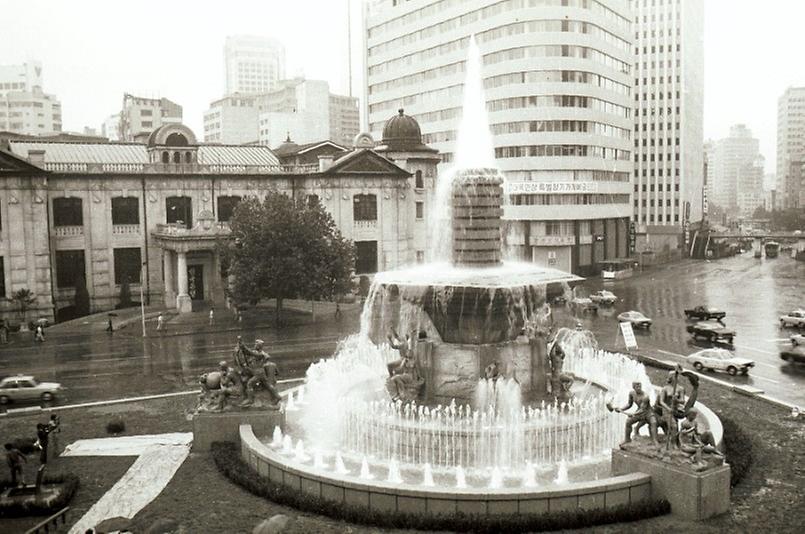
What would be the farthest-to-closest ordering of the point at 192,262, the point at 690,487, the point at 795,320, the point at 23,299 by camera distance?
the point at 192,262, the point at 23,299, the point at 795,320, the point at 690,487

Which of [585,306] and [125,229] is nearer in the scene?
[585,306]

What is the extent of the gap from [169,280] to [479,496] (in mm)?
45087

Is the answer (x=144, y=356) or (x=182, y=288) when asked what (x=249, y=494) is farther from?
(x=182, y=288)

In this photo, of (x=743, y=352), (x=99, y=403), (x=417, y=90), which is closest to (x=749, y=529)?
(x=99, y=403)

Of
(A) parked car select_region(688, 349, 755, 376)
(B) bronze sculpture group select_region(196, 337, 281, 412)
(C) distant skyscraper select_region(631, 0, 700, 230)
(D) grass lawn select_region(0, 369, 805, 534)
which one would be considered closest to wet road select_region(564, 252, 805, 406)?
(A) parked car select_region(688, 349, 755, 376)

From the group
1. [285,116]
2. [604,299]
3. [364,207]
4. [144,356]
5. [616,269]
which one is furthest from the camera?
[285,116]

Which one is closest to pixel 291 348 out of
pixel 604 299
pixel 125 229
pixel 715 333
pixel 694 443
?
pixel 715 333

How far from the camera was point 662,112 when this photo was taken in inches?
5271

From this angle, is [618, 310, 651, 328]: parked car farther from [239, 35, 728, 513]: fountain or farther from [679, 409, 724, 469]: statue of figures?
[679, 409, 724, 469]: statue of figures

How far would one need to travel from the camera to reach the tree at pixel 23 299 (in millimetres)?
53062

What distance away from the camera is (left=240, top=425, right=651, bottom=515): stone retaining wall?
17.8m

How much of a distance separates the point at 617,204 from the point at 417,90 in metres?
26.2

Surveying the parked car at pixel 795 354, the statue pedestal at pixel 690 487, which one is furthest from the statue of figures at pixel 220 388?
the parked car at pixel 795 354

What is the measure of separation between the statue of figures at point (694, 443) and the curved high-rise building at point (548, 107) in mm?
61063
